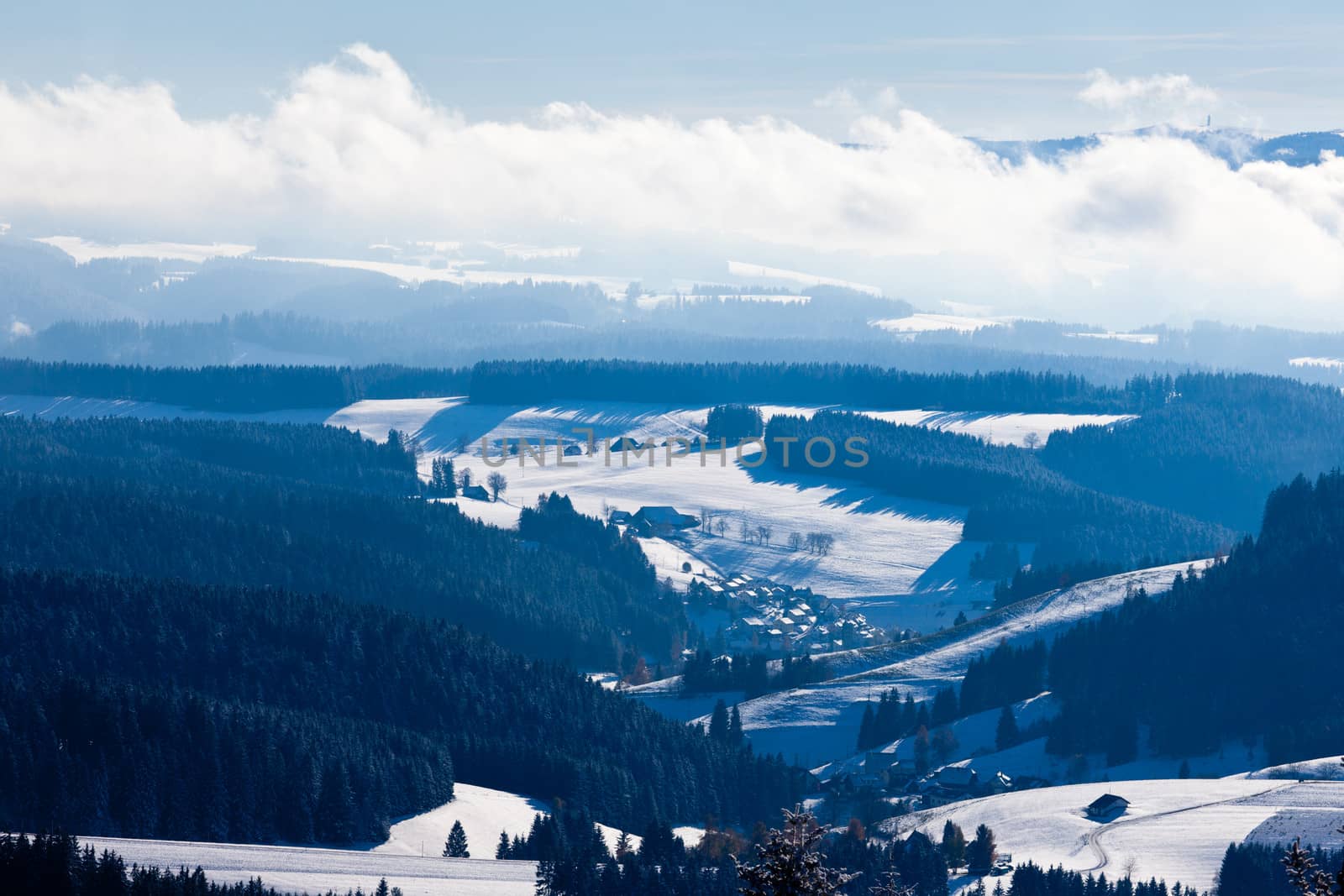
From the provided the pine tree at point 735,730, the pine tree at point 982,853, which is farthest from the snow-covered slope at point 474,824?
the pine tree at point 735,730

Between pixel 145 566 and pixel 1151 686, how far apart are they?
96639 mm

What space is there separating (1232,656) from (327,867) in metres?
96.7

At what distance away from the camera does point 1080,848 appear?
376 ft

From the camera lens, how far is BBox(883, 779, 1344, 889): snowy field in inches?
4343

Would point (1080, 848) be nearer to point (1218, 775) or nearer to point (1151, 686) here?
point (1218, 775)

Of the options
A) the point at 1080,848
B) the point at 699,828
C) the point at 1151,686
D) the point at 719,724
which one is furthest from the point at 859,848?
the point at 1151,686

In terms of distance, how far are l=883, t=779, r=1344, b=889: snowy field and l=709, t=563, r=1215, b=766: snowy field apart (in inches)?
1176

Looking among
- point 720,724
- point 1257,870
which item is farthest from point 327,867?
point 720,724

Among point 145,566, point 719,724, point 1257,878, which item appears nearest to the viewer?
point 1257,878

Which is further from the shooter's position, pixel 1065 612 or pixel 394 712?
pixel 1065 612

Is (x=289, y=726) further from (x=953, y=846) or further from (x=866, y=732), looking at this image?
(x=866, y=732)

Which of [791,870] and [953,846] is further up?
[791,870]

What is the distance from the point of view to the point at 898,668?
602ft

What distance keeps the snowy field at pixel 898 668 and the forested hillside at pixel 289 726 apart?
17978 mm
